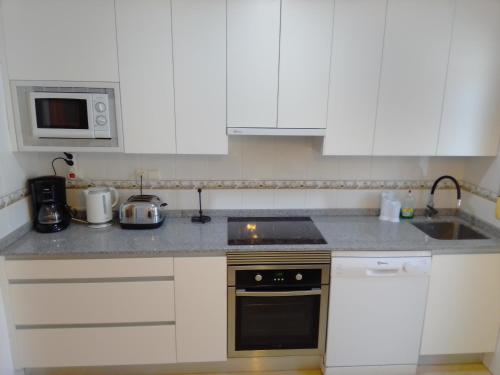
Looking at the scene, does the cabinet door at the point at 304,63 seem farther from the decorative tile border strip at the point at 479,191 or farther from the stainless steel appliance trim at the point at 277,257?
the decorative tile border strip at the point at 479,191

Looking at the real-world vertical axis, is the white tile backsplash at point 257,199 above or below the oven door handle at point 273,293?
above

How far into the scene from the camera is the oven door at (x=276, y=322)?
74.1 inches

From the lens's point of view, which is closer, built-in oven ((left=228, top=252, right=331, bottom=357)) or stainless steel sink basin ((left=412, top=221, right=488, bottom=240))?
built-in oven ((left=228, top=252, right=331, bottom=357))

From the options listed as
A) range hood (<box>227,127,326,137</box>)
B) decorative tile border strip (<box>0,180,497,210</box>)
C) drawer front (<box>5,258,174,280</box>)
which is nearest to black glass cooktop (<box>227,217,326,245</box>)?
decorative tile border strip (<box>0,180,497,210</box>)

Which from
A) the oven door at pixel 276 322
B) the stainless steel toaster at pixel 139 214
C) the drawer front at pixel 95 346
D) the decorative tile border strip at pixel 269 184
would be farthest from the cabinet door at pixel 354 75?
the drawer front at pixel 95 346

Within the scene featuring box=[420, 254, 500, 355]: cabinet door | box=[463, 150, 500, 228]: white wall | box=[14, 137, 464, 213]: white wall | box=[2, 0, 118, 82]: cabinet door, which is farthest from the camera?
box=[14, 137, 464, 213]: white wall

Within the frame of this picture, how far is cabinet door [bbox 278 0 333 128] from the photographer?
1793mm

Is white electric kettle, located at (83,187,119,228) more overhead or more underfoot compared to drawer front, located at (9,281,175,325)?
more overhead

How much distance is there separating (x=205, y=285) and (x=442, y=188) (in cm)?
179

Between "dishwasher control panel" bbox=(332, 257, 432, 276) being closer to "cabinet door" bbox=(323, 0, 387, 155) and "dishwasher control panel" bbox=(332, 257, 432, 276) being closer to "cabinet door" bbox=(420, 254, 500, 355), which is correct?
"cabinet door" bbox=(420, 254, 500, 355)

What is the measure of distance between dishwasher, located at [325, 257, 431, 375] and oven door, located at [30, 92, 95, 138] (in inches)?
62.1

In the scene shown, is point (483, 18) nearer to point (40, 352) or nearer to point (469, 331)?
point (469, 331)

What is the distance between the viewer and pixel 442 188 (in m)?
2.39

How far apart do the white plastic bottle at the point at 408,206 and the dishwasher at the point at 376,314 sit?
19.0 inches
